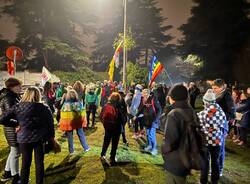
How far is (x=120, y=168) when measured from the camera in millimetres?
7289

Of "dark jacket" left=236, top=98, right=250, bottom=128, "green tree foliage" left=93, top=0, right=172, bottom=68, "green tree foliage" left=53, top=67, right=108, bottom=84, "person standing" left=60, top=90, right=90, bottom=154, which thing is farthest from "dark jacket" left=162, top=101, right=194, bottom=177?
"green tree foliage" left=93, top=0, right=172, bottom=68

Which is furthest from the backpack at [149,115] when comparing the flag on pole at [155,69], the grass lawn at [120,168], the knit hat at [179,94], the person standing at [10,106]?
the flag on pole at [155,69]

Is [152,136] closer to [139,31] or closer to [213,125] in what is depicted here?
[213,125]

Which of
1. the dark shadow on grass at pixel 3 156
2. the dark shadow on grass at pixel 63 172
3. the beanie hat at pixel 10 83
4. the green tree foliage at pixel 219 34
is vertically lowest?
the dark shadow on grass at pixel 63 172

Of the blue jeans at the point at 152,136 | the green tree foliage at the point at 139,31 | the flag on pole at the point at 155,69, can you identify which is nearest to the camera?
the blue jeans at the point at 152,136

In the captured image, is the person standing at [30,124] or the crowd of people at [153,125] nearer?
the crowd of people at [153,125]

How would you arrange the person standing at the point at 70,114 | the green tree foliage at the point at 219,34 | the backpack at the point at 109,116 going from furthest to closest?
the green tree foliage at the point at 219,34 < the person standing at the point at 70,114 < the backpack at the point at 109,116

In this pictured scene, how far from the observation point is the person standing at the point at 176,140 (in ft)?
12.3

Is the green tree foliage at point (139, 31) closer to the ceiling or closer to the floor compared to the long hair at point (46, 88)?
closer to the ceiling

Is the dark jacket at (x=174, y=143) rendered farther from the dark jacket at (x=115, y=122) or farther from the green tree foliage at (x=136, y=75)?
the green tree foliage at (x=136, y=75)

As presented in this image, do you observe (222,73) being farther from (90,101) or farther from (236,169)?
(236,169)

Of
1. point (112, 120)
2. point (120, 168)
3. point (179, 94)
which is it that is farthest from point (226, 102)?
point (179, 94)

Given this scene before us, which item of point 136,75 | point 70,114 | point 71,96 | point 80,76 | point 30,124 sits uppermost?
point 80,76

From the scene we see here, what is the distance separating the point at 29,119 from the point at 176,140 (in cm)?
276
